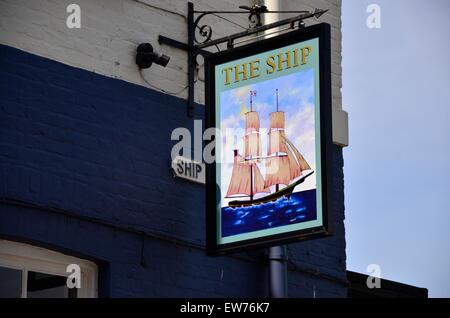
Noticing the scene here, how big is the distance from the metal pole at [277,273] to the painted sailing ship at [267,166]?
1.20 m

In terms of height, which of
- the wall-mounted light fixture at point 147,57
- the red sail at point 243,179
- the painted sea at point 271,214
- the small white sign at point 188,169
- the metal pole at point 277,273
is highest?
the wall-mounted light fixture at point 147,57

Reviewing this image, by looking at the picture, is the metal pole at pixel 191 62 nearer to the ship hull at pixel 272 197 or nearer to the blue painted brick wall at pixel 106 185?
the blue painted brick wall at pixel 106 185

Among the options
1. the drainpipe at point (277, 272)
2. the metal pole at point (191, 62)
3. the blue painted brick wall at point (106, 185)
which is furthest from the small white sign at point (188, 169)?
the drainpipe at point (277, 272)

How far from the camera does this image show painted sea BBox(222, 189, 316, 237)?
11.0 m

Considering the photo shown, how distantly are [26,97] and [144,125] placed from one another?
1.26m

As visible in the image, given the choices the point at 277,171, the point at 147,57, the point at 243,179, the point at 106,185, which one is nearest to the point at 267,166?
the point at 277,171

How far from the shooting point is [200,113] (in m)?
12.5

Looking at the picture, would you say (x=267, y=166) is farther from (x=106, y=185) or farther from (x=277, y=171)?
(x=106, y=185)

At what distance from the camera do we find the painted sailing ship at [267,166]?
1112cm

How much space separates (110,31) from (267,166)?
1.88 m

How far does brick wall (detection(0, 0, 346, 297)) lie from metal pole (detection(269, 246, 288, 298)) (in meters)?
0.14

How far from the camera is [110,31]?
11898 mm
